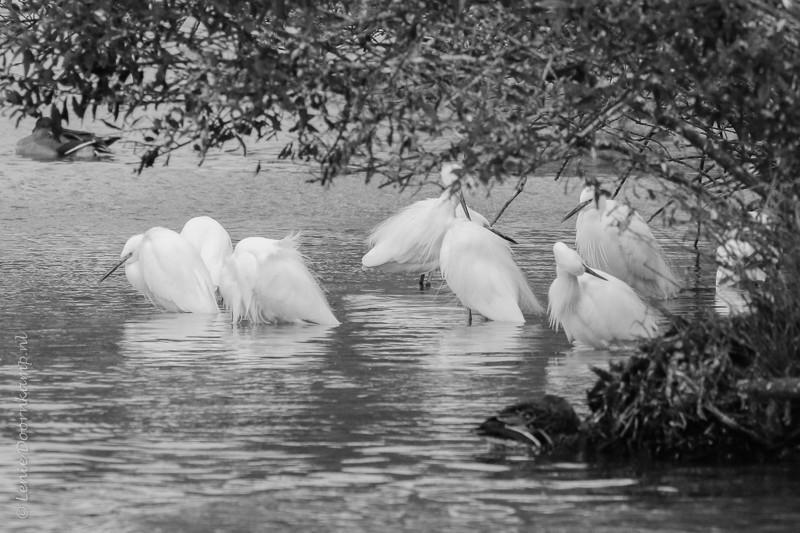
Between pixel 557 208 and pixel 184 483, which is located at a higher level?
pixel 557 208

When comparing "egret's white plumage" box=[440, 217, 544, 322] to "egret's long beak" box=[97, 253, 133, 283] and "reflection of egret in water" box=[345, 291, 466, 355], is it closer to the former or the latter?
"reflection of egret in water" box=[345, 291, 466, 355]

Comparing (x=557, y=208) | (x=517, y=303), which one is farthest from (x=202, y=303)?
(x=557, y=208)

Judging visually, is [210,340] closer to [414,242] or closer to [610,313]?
[610,313]

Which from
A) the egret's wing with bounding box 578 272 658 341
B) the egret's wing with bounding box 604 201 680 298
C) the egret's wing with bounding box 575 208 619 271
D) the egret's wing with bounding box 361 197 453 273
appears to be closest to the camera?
the egret's wing with bounding box 578 272 658 341

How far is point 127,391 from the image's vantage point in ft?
25.7

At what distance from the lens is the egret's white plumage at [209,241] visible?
1159 centimetres

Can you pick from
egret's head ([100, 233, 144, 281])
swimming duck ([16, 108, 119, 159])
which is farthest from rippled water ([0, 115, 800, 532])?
swimming duck ([16, 108, 119, 159])

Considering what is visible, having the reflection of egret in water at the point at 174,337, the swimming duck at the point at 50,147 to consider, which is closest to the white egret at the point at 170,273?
the reflection of egret in water at the point at 174,337

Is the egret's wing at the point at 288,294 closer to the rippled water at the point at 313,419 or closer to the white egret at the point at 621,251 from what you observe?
the rippled water at the point at 313,419

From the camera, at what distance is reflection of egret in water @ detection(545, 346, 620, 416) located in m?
7.71

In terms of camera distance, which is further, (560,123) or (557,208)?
(557,208)

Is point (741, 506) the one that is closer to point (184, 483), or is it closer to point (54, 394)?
point (184, 483)

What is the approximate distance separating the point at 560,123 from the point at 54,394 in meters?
3.22

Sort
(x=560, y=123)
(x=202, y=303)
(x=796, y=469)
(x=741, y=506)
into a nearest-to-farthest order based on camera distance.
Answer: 1. (x=741, y=506)
2. (x=796, y=469)
3. (x=560, y=123)
4. (x=202, y=303)
